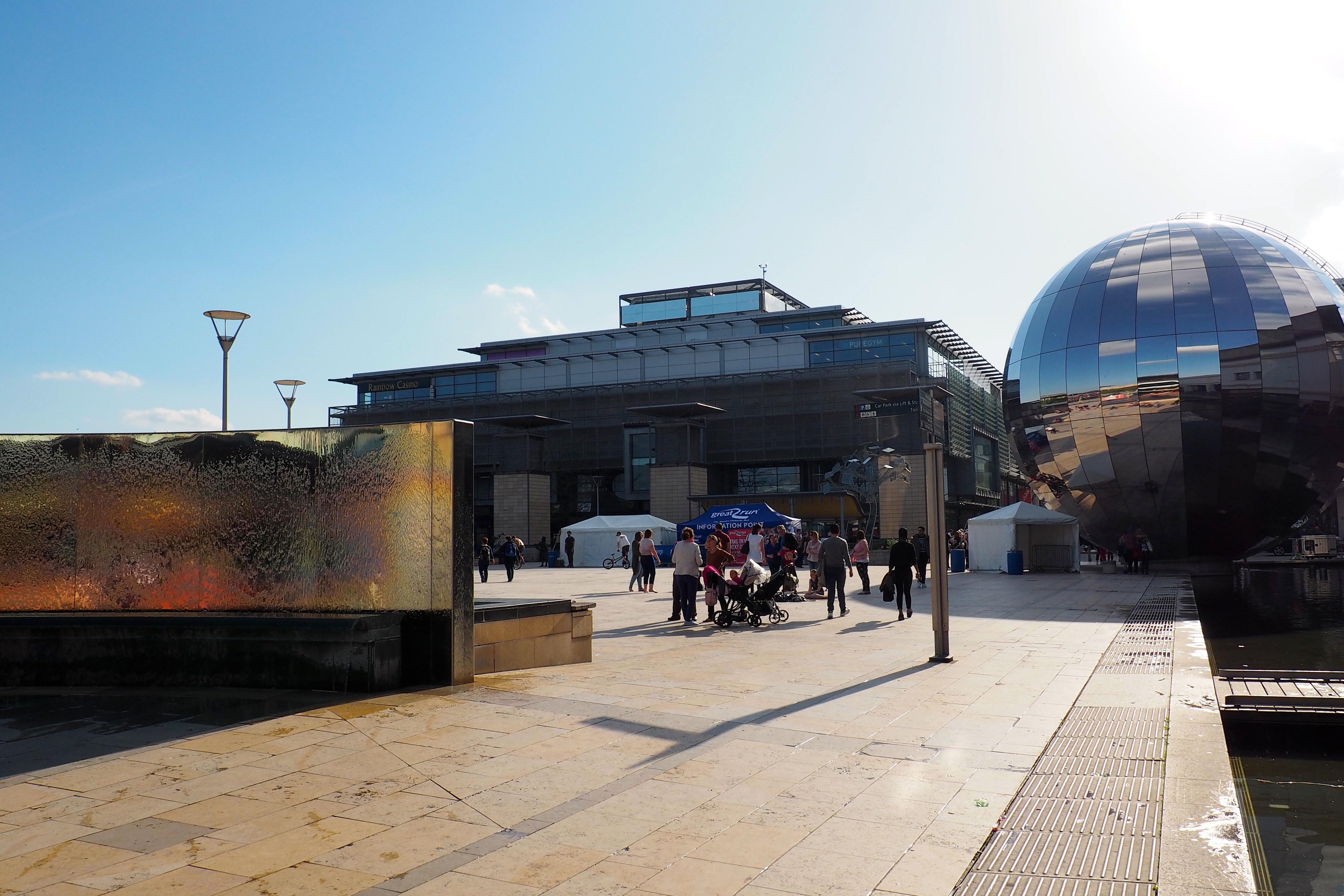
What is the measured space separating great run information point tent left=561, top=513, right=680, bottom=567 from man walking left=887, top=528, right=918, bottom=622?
23.2 meters

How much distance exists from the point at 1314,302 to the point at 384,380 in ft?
217

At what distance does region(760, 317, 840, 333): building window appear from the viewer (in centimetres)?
6425

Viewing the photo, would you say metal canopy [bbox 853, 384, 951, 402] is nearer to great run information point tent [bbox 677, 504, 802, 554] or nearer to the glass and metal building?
the glass and metal building

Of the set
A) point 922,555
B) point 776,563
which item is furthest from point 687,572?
point 922,555

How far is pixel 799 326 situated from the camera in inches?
2566

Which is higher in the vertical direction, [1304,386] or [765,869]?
[1304,386]

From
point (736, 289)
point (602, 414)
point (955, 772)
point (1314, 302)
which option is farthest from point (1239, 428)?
point (736, 289)

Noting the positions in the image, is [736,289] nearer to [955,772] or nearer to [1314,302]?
[1314,302]

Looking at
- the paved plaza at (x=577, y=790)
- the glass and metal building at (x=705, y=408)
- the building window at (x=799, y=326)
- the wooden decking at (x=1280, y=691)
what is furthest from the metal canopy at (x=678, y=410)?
the paved plaza at (x=577, y=790)

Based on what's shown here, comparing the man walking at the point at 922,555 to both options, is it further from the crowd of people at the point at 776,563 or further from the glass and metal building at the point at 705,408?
the glass and metal building at the point at 705,408

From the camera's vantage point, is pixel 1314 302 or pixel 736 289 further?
pixel 736 289

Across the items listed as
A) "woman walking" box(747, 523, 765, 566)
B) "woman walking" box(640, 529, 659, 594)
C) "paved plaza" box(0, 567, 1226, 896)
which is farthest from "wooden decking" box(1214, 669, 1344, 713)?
"woman walking" box(747, 523, 765, 566)

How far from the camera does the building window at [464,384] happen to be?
236 feet

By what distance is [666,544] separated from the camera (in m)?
41.2
